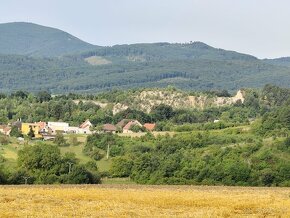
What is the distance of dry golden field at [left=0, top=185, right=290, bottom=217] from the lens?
40.6m

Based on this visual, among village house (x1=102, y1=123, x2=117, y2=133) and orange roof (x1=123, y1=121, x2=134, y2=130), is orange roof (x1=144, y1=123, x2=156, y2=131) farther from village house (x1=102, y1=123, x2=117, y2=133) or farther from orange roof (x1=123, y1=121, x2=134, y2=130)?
village house (x1=102, y1=123, x2=117, y2=133)

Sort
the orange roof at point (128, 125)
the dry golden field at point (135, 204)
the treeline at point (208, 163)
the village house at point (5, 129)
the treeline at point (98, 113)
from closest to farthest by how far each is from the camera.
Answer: the dry golden field at point (135, 204), the treeline at point (208, 163), the village house at point (5, 129), the orange roof at point (128, 125), the treeline at point (98, 113)

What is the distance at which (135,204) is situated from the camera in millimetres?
46469

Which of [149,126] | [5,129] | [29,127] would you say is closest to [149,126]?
[149,126]

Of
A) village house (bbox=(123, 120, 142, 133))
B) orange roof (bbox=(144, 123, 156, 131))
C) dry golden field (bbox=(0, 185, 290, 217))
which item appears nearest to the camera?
dry golden field (bbox=(0, 185, 290, 217))

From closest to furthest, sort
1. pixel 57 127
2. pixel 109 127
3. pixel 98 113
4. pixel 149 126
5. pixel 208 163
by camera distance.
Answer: pixel 208 163, pixel 57 127, pixel 109 127, pixel 149 126, pixel 98 113

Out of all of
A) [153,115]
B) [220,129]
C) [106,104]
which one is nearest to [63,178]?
[220,129]

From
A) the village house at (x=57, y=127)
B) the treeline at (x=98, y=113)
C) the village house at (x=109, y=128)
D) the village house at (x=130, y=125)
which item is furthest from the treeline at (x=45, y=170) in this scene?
the treeline at (x=98, y=113)

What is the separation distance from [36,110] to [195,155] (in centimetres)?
7399

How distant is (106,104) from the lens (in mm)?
188250

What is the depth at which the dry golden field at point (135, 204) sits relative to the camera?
40625mm

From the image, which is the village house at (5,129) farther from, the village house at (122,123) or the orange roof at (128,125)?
the orange roof at (128,125)

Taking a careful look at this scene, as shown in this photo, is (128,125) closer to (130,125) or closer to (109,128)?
(130,125)

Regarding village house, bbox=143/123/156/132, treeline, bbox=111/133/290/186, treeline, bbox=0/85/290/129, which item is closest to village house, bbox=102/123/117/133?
village house, bbox=143/123/156/132
